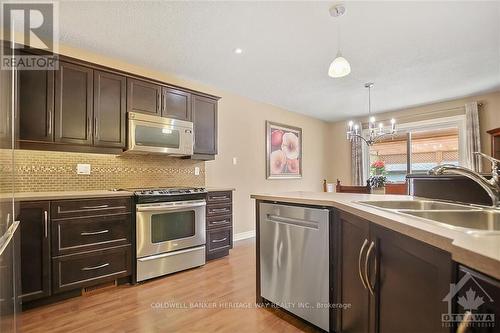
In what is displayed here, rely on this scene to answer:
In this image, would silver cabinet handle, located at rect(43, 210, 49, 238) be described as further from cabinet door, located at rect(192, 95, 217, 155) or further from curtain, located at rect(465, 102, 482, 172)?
curtain, located at rect(465, 102, 482, 172)

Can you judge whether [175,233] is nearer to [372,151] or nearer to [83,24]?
[83,24]

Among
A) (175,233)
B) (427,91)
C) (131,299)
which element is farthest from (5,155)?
(427,91)

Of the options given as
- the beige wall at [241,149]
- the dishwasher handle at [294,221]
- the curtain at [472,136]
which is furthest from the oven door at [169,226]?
the curtain at [472,136]

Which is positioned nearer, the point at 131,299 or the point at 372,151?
the point at 131,299

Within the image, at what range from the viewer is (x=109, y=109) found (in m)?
2.77

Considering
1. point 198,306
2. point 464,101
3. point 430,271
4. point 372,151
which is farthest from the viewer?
point 372,151

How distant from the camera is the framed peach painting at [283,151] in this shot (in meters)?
4.89

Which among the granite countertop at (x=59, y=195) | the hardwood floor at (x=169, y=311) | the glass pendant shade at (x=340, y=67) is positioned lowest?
the hardwood floor at (x=169, y=311)

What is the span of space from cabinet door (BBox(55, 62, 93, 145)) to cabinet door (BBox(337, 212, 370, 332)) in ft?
8.33

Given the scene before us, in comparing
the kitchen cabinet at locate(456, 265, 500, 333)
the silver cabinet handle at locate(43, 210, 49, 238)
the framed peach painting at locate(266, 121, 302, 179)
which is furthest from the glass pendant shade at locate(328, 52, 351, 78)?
the framed peach painting at locate(266, 121, 302, 179)

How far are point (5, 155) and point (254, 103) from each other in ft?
12.6

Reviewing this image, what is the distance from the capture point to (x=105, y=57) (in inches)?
117

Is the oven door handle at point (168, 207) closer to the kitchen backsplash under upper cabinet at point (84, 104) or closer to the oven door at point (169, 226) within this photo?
the oven door at point (169, 226)

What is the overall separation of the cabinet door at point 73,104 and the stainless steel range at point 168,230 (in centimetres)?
81
